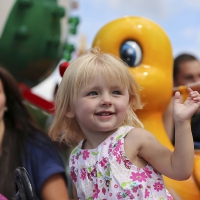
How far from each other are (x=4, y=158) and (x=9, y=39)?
648 millimetres

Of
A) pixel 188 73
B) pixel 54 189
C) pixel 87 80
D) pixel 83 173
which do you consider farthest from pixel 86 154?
pixel 188 73

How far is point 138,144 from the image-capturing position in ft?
2.91

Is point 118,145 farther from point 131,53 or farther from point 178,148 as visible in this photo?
point 131,53

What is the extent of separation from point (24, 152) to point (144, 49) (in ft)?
1.56

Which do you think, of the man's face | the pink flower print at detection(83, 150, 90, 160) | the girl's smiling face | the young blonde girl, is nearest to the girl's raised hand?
the young blonde girl

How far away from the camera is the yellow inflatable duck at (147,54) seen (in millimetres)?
1303

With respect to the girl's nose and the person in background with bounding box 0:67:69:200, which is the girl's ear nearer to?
the girl's nose

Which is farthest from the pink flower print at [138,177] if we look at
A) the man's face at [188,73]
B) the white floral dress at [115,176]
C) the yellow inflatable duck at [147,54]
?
the man's face at [188,73]

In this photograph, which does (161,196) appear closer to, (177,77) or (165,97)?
(165,97)

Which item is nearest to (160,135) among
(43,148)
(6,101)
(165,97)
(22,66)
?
(165,97)

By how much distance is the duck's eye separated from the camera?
132cm

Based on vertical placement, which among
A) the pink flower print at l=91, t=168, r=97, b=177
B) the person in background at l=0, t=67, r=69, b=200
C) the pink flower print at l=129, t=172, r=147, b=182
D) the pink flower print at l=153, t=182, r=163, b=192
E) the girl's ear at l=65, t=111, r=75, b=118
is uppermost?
the girl's ear at l=65, t=111, r=75, b=118

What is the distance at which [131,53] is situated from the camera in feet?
4.32

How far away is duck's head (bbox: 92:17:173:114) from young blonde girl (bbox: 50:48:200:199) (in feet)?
1.14
